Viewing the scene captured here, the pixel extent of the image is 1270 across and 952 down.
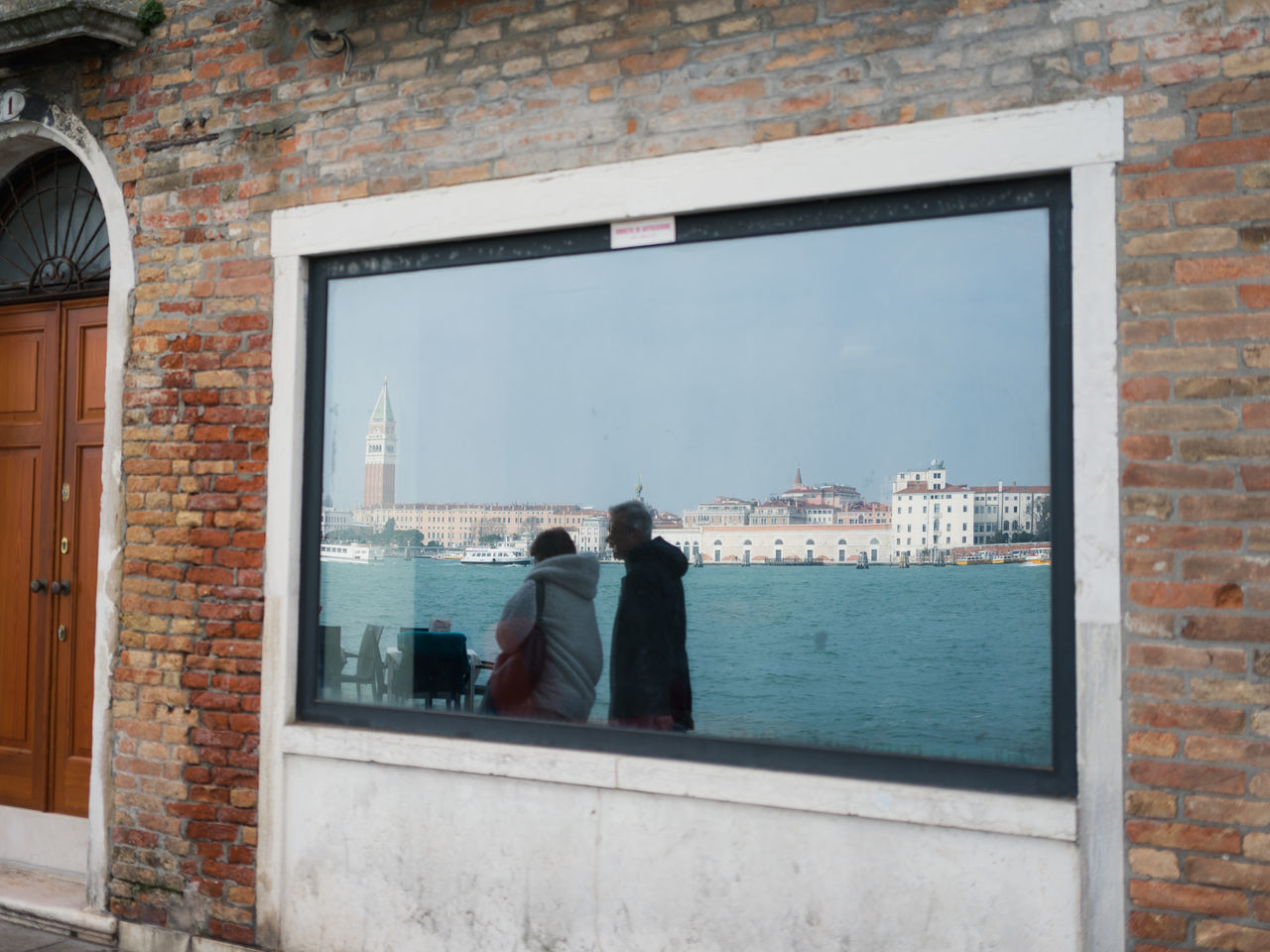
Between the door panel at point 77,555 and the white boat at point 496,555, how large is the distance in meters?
2.07

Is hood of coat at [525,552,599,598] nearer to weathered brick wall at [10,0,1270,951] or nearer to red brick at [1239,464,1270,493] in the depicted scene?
weathered brick wall at [10,0,1270,951]

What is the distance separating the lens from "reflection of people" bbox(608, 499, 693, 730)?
3988mm

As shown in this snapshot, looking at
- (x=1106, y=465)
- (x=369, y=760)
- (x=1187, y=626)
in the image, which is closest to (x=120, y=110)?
(x=369, y=760)

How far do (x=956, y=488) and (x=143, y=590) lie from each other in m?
3.39

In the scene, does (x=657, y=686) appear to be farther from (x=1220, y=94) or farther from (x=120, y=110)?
(x=120, y=110)

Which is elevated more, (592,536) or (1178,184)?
(1178,184)

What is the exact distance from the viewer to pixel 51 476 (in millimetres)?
5398

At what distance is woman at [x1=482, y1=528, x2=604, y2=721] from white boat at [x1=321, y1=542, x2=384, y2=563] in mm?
635

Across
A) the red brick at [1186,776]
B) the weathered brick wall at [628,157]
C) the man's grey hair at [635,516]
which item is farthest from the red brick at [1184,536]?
the man's grey hair at [635,516]

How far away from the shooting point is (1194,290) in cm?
313

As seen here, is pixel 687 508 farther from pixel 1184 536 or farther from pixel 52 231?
pixel 52 231

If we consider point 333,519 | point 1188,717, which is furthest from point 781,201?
point 333,519

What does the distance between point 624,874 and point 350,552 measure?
5.72 feet

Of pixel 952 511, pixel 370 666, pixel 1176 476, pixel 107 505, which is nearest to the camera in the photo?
pixel 1176 476
